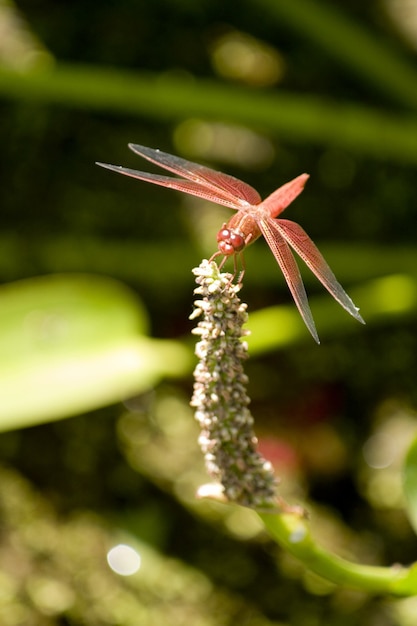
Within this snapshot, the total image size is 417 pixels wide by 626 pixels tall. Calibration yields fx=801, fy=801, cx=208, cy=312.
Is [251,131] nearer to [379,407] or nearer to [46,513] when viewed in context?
[379,407]

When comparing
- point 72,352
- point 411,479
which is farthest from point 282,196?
point 72,352

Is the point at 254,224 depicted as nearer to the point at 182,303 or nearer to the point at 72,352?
the point at 72,352

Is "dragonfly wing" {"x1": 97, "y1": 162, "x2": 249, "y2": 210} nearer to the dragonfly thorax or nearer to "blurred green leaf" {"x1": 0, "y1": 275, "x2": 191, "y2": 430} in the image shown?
the dragonfly thorax

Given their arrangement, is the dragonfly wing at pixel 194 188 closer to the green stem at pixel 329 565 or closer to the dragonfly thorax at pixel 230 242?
the dragonfly thorax at pixel 230 242

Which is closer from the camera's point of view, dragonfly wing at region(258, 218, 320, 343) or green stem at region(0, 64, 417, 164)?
dragonfly wing at region(258, 218, 320, 343)

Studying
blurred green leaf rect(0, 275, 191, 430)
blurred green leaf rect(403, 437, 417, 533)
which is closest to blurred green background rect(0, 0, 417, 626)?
blurred green leaf rect(0, 275, 191, 430)
